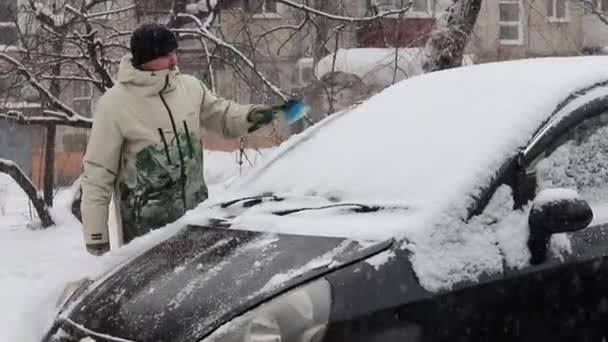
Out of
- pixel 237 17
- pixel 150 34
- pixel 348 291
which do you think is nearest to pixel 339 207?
pixel 348 291

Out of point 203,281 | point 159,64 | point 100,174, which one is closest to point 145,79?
point 159,64

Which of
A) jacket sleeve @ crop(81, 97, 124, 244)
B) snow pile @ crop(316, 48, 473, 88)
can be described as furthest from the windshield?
snow pile @ crop(316, 48, 473, 88)

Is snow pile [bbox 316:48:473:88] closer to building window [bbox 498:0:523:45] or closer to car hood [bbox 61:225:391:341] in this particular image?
car hood [bbox 61:225:391:341]

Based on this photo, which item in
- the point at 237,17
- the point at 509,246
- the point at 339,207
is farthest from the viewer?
the point at 237,17

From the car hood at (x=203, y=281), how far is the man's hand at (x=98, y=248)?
0.90 meters

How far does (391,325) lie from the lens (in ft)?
8.50

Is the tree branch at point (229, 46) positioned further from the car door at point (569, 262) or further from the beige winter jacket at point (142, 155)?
the car door at point (569, 262)

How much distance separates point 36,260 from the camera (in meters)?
8.62

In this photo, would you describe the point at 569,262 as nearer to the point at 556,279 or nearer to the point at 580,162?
the point at 556,279

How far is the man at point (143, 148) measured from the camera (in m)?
4.22

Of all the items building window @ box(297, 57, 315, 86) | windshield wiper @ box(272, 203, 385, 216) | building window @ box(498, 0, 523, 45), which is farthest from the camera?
building window @ box(498, 0, 523, 45)

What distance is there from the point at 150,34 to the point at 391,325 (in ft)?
7.45

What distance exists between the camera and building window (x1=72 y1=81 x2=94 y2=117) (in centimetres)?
1071

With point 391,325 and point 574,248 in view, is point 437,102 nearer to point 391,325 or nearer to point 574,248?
point 574,248
